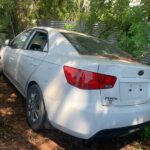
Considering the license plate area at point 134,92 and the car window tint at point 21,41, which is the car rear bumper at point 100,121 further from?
the car window tint at point 21,41

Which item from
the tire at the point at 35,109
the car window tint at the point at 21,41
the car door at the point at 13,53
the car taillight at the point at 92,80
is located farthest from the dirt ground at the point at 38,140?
the car window tint at the point at 21,41

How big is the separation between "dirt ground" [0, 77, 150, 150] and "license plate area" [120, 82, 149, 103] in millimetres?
1022

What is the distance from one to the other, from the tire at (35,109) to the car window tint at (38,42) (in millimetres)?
690

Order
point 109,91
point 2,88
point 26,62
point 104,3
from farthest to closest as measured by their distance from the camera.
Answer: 1. point 104,3
2. point 2,88
3. point 26,62
4. point 109,91

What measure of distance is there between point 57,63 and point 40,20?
36.2ft

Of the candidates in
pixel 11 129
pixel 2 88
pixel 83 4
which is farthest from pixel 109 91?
pixel 83 4

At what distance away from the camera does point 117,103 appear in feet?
13.5

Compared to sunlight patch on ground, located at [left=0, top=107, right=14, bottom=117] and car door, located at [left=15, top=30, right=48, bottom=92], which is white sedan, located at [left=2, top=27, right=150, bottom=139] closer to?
car door, located at [left=15, top=30, right=48, bottom=92]

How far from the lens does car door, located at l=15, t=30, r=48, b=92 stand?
5.17m

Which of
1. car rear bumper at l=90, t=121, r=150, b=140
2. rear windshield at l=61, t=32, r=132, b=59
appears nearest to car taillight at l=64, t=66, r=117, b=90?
car rear bumper at l=90, t=121, r=150, b=140

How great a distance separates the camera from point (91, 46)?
5102 millimetres

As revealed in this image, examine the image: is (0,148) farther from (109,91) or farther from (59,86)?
(109,91)

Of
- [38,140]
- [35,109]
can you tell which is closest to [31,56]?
[35,109]

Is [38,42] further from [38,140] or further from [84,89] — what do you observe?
[84,89]
